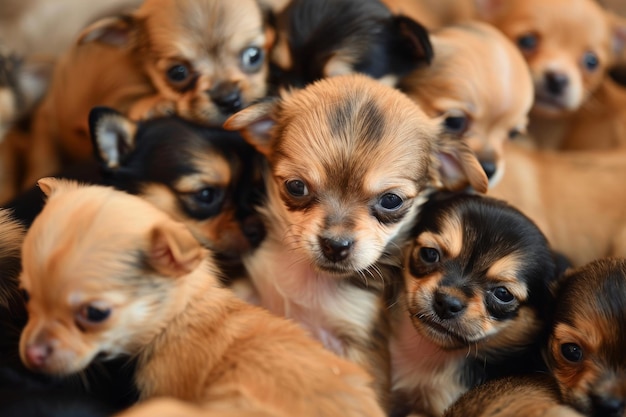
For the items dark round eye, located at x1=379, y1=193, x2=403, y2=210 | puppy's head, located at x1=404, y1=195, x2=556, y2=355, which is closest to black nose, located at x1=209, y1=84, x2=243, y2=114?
dark round eye, located at x1=379, y1=193, x2=403, y2=210

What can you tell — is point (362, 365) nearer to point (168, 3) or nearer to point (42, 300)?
point (42, 300)

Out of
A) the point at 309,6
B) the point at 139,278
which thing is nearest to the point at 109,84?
the point at 309,6

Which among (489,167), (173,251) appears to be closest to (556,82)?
(489,167)

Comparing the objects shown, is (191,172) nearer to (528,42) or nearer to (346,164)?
(346,164)

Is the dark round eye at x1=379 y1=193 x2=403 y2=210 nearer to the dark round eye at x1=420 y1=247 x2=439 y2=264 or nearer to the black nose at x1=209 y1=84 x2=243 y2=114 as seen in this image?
the dark round eye at x1=420 y1=247 x2=439 y2=264

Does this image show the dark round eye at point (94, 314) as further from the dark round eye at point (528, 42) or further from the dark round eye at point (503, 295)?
the dark round eye at point (528, 42)

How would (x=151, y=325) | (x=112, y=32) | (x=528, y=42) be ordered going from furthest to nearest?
(x=528, y=42)
(x=112, y=32)
(x=151, y=325)
